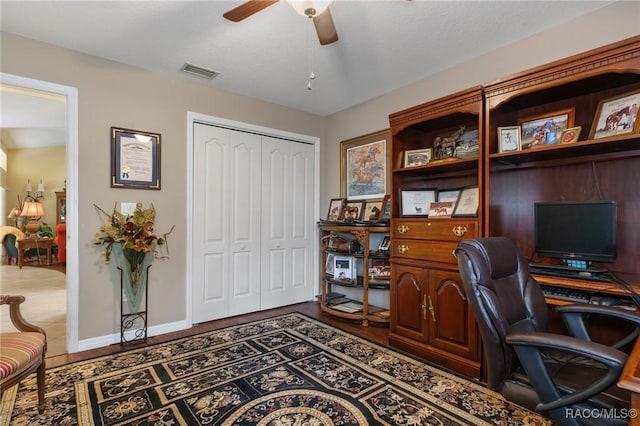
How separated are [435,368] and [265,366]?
1.32m

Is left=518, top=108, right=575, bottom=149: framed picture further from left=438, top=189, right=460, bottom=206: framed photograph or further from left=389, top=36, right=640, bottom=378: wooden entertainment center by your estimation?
left=438, top=189, right=460, bottom=206: framed photograph

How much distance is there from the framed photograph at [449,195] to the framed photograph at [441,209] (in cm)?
12

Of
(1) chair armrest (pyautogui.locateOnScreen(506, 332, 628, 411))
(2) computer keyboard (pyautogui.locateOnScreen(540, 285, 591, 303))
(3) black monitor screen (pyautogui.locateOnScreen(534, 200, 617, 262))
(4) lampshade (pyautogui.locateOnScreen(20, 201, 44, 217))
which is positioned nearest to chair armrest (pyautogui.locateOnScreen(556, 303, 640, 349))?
(2) computer keyboard (pyautogui.locateOnScreen(540, 285, 591, 303))

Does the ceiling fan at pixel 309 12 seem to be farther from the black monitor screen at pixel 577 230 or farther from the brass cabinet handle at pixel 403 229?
the black monitor screen at pixel 577 230

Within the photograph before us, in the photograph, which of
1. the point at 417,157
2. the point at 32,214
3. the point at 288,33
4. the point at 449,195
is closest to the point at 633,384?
the point at 449,195

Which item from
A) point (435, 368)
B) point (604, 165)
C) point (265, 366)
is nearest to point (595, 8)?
point (604, 165)

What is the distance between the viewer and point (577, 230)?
82.3 inches

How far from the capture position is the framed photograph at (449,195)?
9.35 ft

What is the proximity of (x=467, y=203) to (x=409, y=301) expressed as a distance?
0.98 meters

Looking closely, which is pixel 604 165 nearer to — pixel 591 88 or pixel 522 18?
pixel 591 88

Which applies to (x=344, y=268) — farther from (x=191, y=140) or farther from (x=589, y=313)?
(x=589, y=313)

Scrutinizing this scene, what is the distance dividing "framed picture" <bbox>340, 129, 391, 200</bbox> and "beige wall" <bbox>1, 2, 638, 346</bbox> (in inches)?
8.3

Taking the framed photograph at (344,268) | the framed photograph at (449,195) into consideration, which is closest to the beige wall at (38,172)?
the framed photograph at (344,268)

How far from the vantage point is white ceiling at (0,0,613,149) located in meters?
2.19
